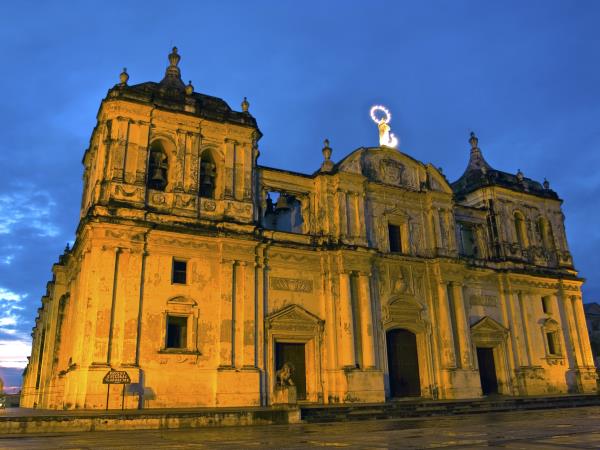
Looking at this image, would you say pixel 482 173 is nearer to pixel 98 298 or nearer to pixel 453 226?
pixel 453 226

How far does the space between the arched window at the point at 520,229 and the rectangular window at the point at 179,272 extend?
20646 millimetres

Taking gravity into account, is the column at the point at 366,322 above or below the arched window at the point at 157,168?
below

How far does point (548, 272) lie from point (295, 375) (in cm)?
1762

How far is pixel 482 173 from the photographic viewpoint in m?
32.9

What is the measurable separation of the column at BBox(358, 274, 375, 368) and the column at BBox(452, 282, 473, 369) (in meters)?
5.17

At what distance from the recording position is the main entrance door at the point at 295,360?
22406 millimetres

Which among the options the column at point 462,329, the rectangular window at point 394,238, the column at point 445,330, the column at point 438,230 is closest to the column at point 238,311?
the rectangular window at point 394,238

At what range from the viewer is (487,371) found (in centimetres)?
2780

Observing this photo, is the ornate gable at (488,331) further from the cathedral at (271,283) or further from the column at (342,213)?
the column at (342,213)

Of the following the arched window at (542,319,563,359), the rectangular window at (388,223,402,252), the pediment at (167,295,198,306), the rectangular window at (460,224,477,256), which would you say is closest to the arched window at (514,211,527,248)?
the rectangular window at (460,224,477,256)

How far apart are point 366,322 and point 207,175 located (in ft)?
32.1

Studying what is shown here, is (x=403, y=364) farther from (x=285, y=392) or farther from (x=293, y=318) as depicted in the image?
(x=285, y=392)

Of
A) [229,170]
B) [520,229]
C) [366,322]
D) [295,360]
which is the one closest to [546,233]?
[520,229]

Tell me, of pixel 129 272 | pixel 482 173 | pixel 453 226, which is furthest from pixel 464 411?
pixel 482 173
